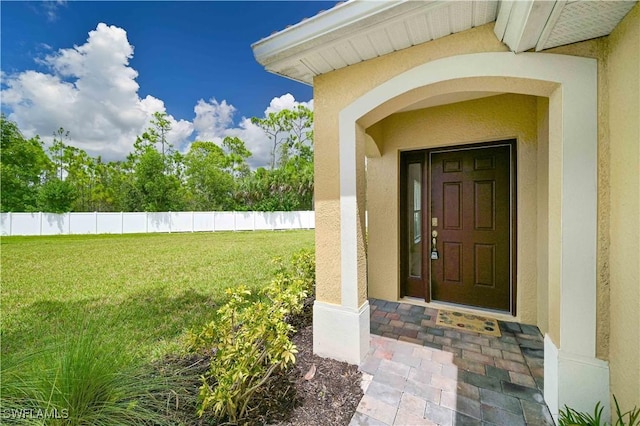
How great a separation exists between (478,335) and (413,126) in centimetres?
314

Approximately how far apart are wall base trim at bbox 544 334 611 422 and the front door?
2.09 metres

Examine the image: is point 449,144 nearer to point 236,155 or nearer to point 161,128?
point 236,155

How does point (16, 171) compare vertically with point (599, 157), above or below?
above

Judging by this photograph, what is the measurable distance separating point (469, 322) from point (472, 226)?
143 centimetres

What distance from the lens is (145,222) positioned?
19609mm

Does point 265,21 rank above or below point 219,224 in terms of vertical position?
above

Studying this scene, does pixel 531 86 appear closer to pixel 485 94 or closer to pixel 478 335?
pixel 485 94

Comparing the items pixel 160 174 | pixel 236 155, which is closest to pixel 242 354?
pixel 160 174

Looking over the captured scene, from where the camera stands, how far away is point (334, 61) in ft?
8.14

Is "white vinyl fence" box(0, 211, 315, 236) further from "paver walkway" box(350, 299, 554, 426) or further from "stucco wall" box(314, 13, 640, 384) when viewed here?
"stucco wall" box(314, 13, 640, 384)

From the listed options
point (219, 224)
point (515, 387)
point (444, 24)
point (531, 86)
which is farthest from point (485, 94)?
point (219, 224)

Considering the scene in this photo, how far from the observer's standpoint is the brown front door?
368cm

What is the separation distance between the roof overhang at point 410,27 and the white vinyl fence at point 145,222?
1697 cm

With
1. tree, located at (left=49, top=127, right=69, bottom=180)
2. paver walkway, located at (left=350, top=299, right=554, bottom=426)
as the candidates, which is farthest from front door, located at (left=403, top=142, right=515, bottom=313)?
tree, located at (left=49, top=127, right=69, bottom=180)
